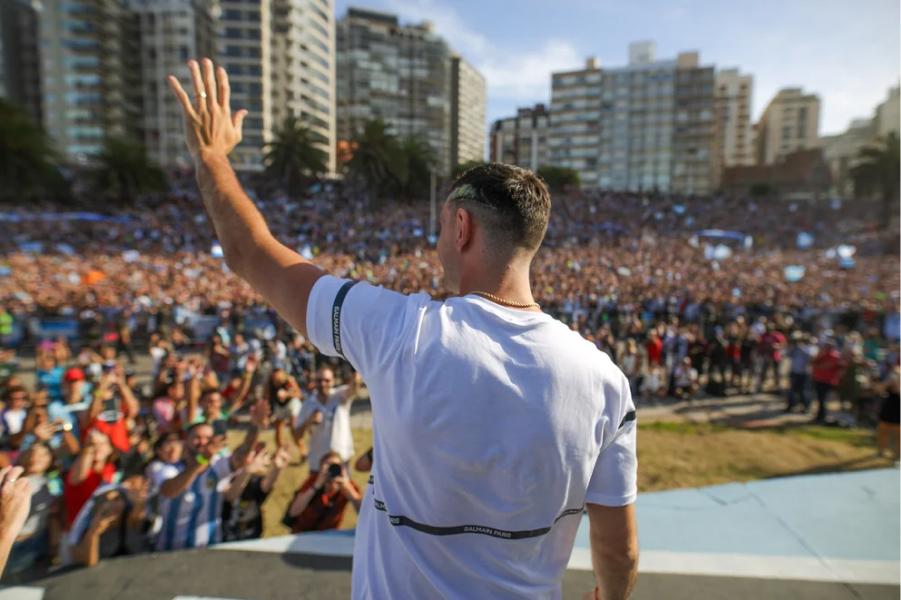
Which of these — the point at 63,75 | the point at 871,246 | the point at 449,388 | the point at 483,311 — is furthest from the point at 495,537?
the point at 63,75

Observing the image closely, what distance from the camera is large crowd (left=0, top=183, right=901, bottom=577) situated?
12.1ft

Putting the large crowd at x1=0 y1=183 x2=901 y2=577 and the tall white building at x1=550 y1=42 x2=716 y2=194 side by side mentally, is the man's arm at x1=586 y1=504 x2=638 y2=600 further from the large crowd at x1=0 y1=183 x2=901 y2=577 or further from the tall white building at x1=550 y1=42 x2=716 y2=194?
the tall white building at x1=550 y1=42 x2=716 y2=194

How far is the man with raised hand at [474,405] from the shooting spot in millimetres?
911

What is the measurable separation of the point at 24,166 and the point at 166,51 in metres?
45.2

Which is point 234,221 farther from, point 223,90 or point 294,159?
point 294,159

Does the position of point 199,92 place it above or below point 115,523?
above

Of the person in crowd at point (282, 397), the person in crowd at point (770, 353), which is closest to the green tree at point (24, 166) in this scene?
the person in crowd at point (282, 397)

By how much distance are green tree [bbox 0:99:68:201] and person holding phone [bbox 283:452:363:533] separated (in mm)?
31516

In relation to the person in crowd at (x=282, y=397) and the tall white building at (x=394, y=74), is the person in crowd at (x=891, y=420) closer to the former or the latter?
the person in crowd at (x=282, y=397)

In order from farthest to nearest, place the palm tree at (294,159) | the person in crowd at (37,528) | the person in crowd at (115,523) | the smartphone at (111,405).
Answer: the palm tree at (294,159)
the smartphone at (111,405)
the person in crowd at (37,528)
the person in crowd at (115,523)

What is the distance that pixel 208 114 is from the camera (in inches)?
49.6

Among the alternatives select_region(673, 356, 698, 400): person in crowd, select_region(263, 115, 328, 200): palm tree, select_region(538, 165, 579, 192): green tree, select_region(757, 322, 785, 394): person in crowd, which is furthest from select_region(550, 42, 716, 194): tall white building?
select_region(673, 356, 698, 400): person in crowd

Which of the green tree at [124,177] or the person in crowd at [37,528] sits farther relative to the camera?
the green tree at [124,177]

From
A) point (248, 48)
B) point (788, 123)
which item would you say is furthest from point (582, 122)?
point (248, 48)
